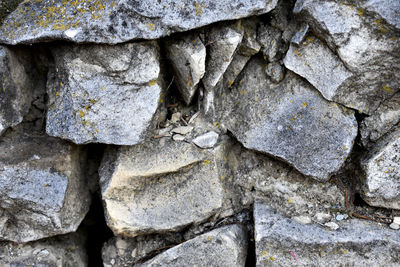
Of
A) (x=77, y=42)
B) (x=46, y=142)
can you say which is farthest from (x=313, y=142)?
(x=46, y=142)

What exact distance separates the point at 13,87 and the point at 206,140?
3.25 ft

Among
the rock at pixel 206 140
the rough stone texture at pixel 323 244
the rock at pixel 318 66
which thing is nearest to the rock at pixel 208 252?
the rough stone texture at pixel 323 244

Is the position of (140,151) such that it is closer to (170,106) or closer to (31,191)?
(170,106)

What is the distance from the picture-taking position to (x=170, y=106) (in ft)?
6.73

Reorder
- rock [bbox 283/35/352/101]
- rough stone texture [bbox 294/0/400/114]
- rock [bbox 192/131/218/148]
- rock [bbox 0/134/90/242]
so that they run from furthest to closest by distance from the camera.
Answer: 1. rock [bbox 192/131/218/148]
2. rock [bbox 0/134/90/242]
3. rock [bbox 283/35/352/101]
4. rough stone texture [bbox 294/0/400/114]

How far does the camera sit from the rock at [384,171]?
5.74ft

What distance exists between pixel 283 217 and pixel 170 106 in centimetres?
83

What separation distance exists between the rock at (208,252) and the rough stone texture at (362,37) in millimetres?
953

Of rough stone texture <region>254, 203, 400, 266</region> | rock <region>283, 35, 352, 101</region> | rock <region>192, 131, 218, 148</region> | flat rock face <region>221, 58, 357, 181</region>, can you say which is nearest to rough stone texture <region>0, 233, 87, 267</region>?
rock <region>192, 131, 218, 148</region>

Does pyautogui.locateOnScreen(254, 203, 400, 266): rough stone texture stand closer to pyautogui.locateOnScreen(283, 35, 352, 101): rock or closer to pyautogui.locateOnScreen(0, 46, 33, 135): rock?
pyautogui.locateOnScreen(283, 35, 352, 101): rock

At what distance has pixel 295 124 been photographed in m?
1.84

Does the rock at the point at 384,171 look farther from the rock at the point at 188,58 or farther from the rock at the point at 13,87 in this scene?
the rock at the point at 13,87

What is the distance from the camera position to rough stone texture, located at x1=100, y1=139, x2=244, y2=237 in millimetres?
1941

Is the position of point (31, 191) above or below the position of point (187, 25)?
below
